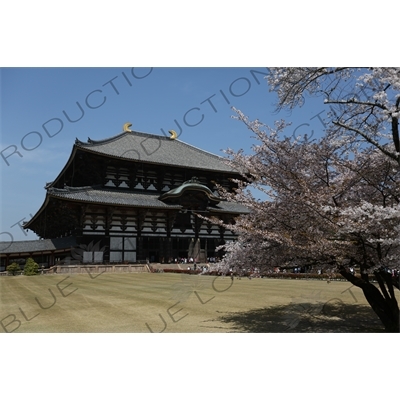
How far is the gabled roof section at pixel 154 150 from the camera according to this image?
97.1 feet

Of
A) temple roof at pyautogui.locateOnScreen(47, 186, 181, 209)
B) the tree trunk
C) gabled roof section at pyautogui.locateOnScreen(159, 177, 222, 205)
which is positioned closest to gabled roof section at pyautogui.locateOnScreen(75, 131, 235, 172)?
gabled roof section at pyautogui.locateOnScreen(159, 177, 222, 205)

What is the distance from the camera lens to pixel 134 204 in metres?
27.4

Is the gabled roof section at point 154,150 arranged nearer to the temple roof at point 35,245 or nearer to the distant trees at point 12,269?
the temple roof at point 35,245

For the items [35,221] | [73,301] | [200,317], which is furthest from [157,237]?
[200,317]

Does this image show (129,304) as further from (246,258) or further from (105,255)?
(105,255)

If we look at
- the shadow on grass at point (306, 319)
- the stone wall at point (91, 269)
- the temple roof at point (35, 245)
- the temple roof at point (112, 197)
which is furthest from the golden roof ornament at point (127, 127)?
the shadow on grass at point (306, 319)

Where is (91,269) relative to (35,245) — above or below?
below

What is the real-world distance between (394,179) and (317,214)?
1.95 m

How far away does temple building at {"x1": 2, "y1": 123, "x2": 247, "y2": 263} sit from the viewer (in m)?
26.9

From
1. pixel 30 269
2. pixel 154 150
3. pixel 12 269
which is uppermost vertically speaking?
pixel 154 150

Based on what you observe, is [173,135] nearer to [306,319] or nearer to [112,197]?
[112,197]

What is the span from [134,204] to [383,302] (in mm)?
21645

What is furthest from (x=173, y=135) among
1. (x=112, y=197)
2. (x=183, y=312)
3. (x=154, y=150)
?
(x=183, y=312)

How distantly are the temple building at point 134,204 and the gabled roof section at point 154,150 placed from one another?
0.10 metres
